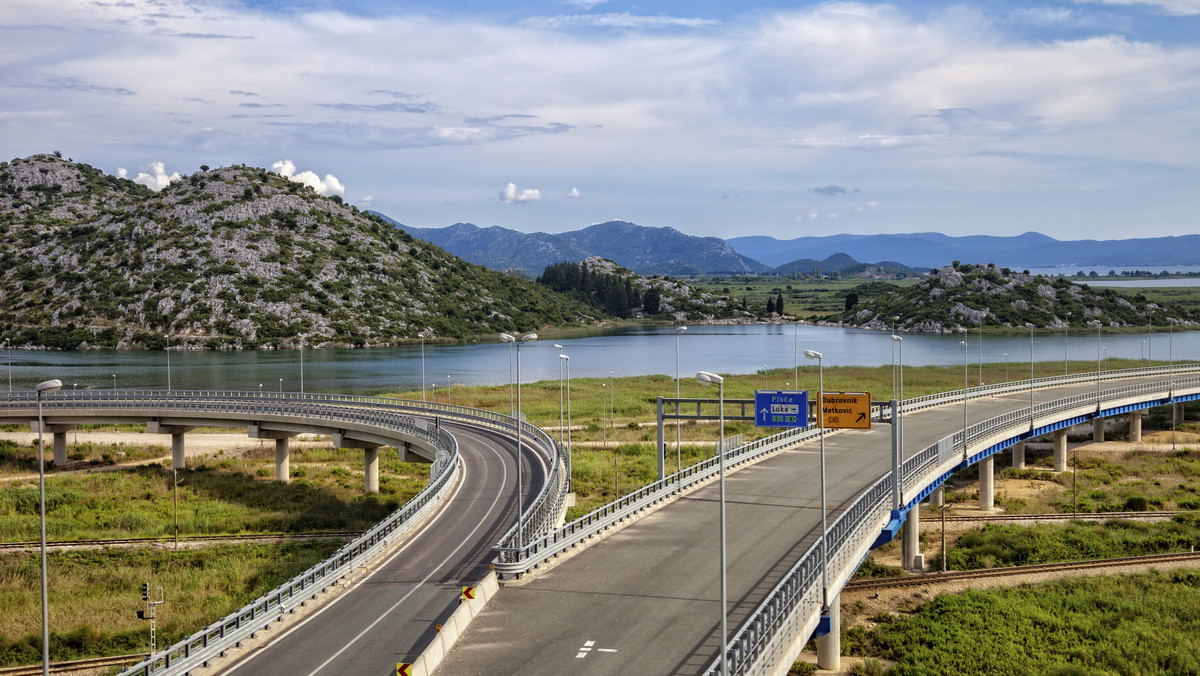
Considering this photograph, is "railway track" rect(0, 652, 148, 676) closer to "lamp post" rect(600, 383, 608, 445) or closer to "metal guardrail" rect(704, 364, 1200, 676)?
"metal guardrail" rect(704, 364, 1200, 676)

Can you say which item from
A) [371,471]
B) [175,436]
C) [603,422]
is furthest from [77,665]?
[603,422]

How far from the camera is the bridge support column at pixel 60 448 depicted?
74.2m

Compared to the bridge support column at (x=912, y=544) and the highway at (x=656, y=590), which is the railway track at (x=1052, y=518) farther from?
the highway at (x=656, y=590)

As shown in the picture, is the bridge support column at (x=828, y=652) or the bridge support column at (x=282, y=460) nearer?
the bridge support column at (x=828, y=652)

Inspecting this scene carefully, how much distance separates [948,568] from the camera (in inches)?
1850

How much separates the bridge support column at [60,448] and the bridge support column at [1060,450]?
84.0 metres

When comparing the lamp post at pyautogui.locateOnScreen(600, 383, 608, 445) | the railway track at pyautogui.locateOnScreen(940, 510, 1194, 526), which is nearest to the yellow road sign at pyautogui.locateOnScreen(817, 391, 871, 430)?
the railway track at pyautogui.locateOnScreen(940, 510, 1194, 526)

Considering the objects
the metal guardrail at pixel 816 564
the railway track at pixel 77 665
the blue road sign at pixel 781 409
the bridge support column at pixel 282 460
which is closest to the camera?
the metal guardrail at pixel 816 564

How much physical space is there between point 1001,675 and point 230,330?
592 ft

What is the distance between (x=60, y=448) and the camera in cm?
7431

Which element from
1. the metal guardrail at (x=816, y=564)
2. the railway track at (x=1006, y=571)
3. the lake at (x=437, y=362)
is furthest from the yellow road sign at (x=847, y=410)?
the lake at (x=437, y=362)

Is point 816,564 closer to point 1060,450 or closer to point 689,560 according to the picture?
point 689,560

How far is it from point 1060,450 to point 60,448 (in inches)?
3337

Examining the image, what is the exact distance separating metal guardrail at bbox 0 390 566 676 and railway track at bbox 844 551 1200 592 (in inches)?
642
